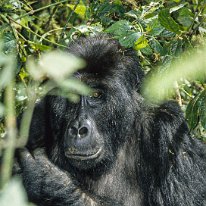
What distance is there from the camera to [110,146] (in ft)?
11.9

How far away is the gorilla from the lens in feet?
11.3

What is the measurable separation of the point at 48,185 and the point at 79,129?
549 mm

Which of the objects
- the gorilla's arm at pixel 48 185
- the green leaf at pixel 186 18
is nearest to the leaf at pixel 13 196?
the green leaf at pixel 186 18

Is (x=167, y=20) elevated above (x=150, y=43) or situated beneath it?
elevated above

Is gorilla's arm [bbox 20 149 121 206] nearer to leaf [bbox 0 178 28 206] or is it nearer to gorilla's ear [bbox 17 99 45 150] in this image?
gorilla's ear [bbox 17 99 45 150]

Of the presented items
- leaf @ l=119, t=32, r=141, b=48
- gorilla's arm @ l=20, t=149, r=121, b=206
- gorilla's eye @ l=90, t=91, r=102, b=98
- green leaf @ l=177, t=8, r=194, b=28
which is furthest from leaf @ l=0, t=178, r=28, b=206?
gorilla's eye @ l=90, t=91, r=102, b=98

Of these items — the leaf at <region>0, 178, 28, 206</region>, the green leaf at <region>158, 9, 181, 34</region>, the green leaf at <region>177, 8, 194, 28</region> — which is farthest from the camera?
the green leaf at <region>177, 8, 194, 28</region>

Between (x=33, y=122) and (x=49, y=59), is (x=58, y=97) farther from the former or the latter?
(x=49, y=59)

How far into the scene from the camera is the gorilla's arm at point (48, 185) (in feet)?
11.3

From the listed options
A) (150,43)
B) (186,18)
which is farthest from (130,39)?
(186,18)

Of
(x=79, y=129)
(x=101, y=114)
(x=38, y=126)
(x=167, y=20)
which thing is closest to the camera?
(x=167, y=20)

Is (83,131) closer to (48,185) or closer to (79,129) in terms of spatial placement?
(79,129)

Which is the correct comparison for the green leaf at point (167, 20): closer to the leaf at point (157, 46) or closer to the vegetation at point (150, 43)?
the vegetation at point (150, 43)

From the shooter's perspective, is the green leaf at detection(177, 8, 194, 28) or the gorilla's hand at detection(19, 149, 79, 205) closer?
the green leaf at detection(177, 8, 194, 28)
